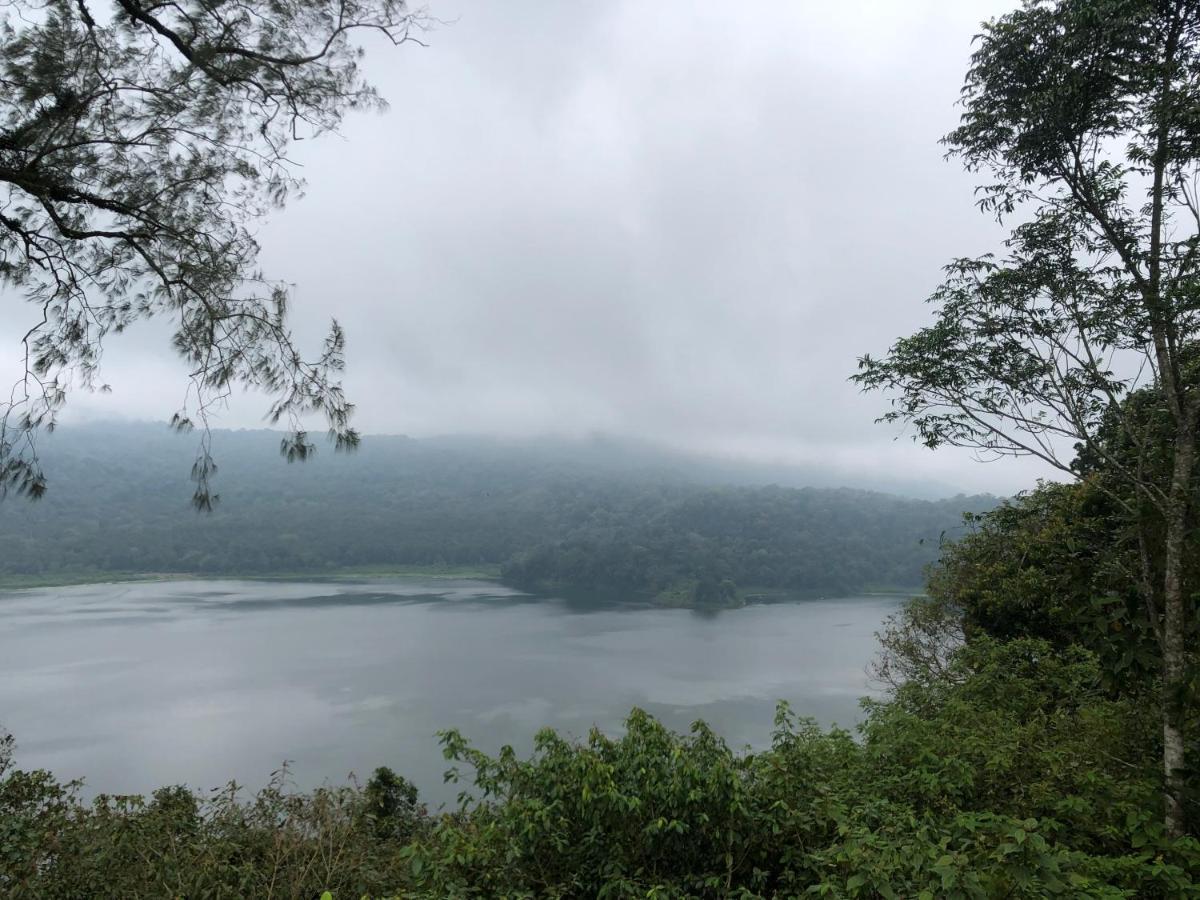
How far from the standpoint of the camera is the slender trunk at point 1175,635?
3002 millimetres

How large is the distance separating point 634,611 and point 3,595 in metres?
51.6

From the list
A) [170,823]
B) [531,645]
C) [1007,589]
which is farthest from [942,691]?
[531,645]

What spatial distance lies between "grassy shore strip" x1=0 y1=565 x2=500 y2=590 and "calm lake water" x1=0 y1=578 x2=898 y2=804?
18.3ft

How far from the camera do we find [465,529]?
267ft

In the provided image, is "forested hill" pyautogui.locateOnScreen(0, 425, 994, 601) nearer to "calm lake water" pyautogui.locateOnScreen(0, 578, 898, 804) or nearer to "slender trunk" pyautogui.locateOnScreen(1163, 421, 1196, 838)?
"calm lake water" pyautogui.locateOnScreen(0, 578, 898, 804)

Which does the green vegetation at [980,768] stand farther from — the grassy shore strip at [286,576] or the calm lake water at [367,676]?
the grassy shore strip at [286,576]

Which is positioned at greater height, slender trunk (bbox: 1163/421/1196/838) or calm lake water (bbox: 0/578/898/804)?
slender trunk (bbox: 1163/421/1196/838)

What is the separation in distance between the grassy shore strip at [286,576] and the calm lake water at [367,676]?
5577 millimetres

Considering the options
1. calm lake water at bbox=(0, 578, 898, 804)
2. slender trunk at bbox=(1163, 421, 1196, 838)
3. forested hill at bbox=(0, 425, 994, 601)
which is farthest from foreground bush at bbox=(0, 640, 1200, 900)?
forested hill at bbox=(0, 425, 994, 601)

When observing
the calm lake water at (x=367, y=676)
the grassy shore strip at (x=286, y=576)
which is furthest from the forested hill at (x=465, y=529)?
the calm lake water at (x=367, y=676)

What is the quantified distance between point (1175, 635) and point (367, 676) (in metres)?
34.1

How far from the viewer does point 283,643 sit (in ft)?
131

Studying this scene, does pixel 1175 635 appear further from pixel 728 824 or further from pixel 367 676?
pixel 367 676

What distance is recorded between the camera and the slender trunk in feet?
9.85
